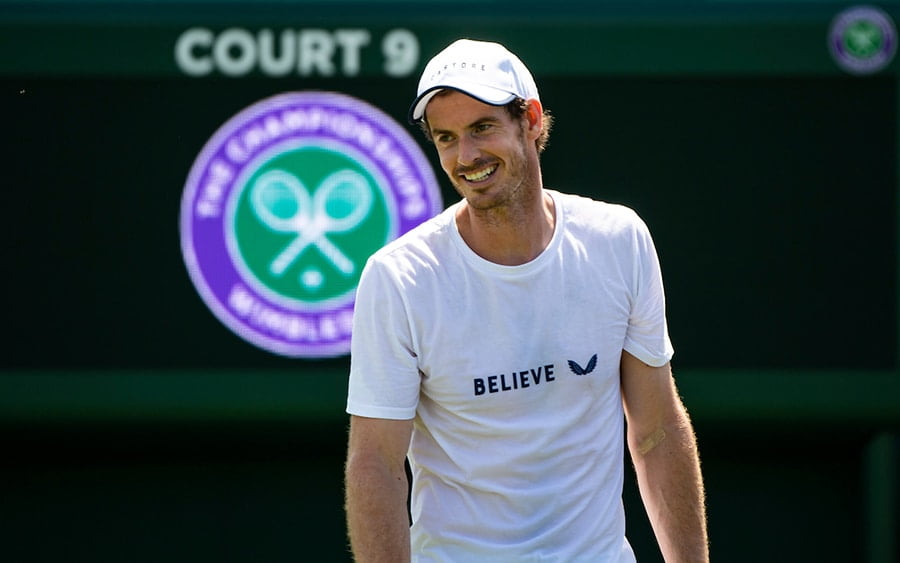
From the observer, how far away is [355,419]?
2.70 metres

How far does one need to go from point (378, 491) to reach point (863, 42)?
7.55 feet

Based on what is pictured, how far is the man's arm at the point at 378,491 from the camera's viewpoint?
2646 mm

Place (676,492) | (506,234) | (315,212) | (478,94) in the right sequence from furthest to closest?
(315,212) < (676,492) < (506,234) < (478,94)

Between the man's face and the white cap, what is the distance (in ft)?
0.08

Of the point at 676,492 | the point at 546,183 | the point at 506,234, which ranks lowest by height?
the point at 676,492

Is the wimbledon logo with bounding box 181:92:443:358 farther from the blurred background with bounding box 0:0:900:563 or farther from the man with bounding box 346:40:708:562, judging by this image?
the man with bounding box 346:40:708:562

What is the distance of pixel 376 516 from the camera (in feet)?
8.70

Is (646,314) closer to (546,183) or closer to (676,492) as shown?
(676,492)

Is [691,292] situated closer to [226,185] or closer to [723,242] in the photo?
[723,242]

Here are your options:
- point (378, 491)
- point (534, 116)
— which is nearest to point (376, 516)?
point (378, 491)

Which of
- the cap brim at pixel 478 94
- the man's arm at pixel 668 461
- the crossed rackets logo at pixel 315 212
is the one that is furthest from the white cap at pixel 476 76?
the crossed rackets logo at pixel 315 212

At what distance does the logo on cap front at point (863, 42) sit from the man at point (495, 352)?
1751mm

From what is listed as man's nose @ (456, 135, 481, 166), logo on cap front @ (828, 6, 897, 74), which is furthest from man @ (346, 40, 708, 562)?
logo on cap front @ (828, 6, 897, 74)

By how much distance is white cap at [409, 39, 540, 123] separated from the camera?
264 cm
